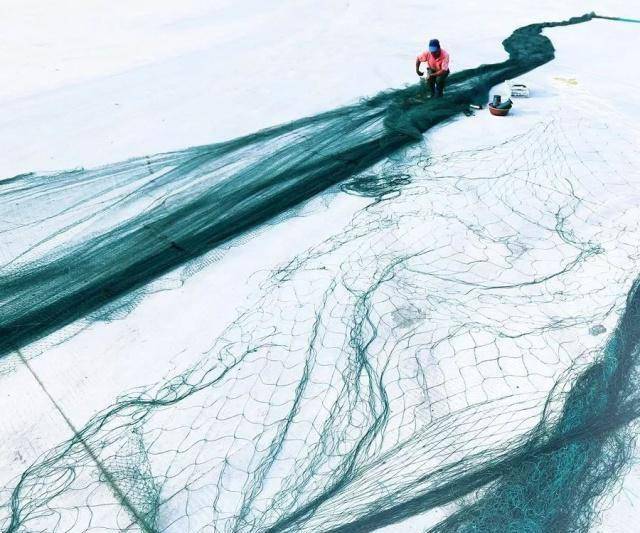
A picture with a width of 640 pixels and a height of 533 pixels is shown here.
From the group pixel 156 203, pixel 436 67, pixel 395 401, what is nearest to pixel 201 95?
pixel 156 203

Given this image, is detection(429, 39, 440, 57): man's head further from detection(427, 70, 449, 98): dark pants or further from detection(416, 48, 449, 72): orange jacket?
detection(427, 70, 449, 98): dark pants

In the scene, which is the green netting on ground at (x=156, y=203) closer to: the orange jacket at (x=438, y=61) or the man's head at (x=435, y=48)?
the orange jacket at (x=438, y=61)

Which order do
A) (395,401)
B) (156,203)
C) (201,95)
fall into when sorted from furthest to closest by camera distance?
(201,95) < (156,203) < (395,401)

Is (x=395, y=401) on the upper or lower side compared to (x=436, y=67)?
lower

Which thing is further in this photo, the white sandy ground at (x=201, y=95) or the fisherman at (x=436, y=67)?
the fisherman at (x=436, y=67)

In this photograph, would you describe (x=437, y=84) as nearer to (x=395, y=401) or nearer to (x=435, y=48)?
(x=435, y=48)

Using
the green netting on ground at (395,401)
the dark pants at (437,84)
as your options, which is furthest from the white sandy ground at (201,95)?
the dark pants at (437,84)

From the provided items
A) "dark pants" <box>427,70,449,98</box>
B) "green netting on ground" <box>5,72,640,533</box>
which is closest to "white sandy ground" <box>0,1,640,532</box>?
"green netting on ground" <box>5,72,640,533</box>
